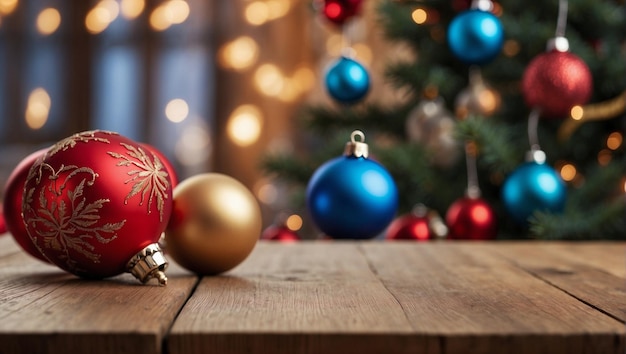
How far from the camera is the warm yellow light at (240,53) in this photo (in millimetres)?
2869

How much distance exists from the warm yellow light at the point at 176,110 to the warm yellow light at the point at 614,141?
5.92 feet

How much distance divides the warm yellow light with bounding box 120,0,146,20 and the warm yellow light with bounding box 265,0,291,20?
49cm

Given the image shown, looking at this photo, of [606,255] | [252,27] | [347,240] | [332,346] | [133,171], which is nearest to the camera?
[332,346]

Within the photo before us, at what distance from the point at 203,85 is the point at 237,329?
2.50 metres

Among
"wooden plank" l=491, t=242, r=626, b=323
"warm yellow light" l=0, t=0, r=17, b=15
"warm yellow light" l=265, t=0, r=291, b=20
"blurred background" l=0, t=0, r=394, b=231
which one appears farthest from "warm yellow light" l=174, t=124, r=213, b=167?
"wooden plank" l=491, t=242, r=626, b=323

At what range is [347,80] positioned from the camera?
1.39 m

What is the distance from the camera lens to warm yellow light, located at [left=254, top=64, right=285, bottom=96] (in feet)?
9.36

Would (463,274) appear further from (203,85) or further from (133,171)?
(203,85)

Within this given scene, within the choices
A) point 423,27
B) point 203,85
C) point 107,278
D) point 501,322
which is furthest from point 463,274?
point 203,85

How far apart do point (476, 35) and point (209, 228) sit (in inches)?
28.4

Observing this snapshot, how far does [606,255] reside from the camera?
884 millimetres

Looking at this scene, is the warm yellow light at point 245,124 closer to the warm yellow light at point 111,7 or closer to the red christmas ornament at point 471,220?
the warm yellow light at point 111,7

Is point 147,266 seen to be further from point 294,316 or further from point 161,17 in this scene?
point 161,17

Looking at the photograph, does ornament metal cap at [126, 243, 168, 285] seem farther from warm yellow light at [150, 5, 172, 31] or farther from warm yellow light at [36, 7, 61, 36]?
warm yellow light at [36, 7, 61, 36]
